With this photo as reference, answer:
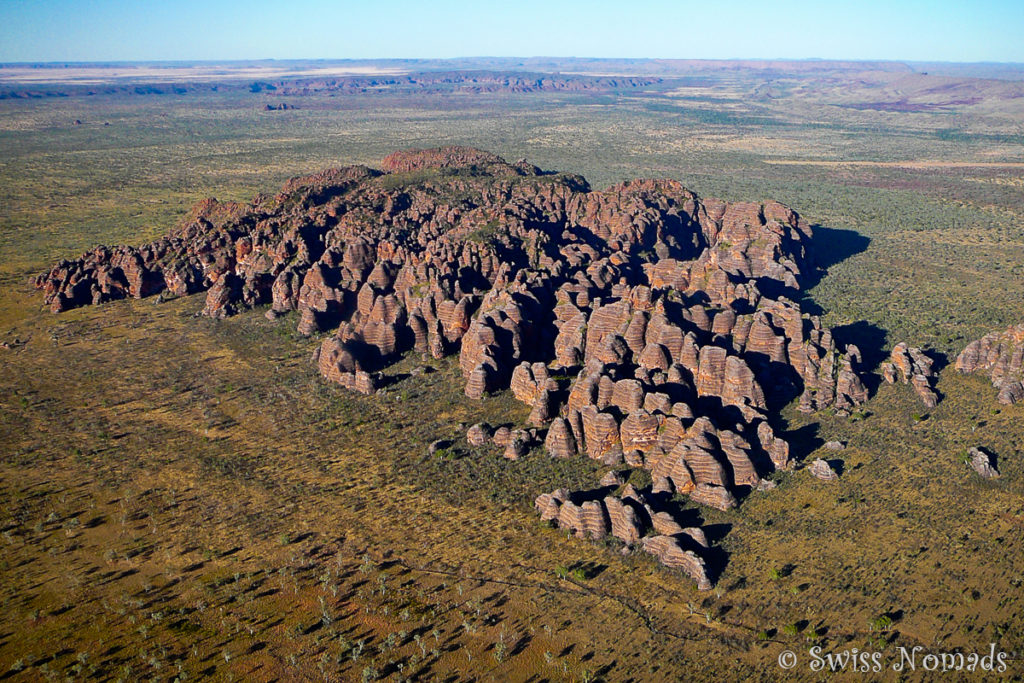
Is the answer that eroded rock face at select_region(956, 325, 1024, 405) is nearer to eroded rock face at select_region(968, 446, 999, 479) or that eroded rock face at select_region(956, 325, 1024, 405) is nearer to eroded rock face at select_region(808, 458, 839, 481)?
eroded rock face at select_region(968, 446, 999, 479)

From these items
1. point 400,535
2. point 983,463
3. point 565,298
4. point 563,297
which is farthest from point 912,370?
point 400,535

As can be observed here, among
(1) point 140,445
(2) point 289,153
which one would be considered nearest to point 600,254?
(1) point 140,445

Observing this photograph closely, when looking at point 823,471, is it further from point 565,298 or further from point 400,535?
point 565,298

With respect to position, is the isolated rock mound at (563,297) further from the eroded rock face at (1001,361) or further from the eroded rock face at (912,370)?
the eroded rock face at (1001,361)

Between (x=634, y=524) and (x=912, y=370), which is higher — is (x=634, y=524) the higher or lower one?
the lower one

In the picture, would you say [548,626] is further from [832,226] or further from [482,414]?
[832,226]

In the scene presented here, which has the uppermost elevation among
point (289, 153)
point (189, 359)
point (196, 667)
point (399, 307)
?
point (289, 153)
